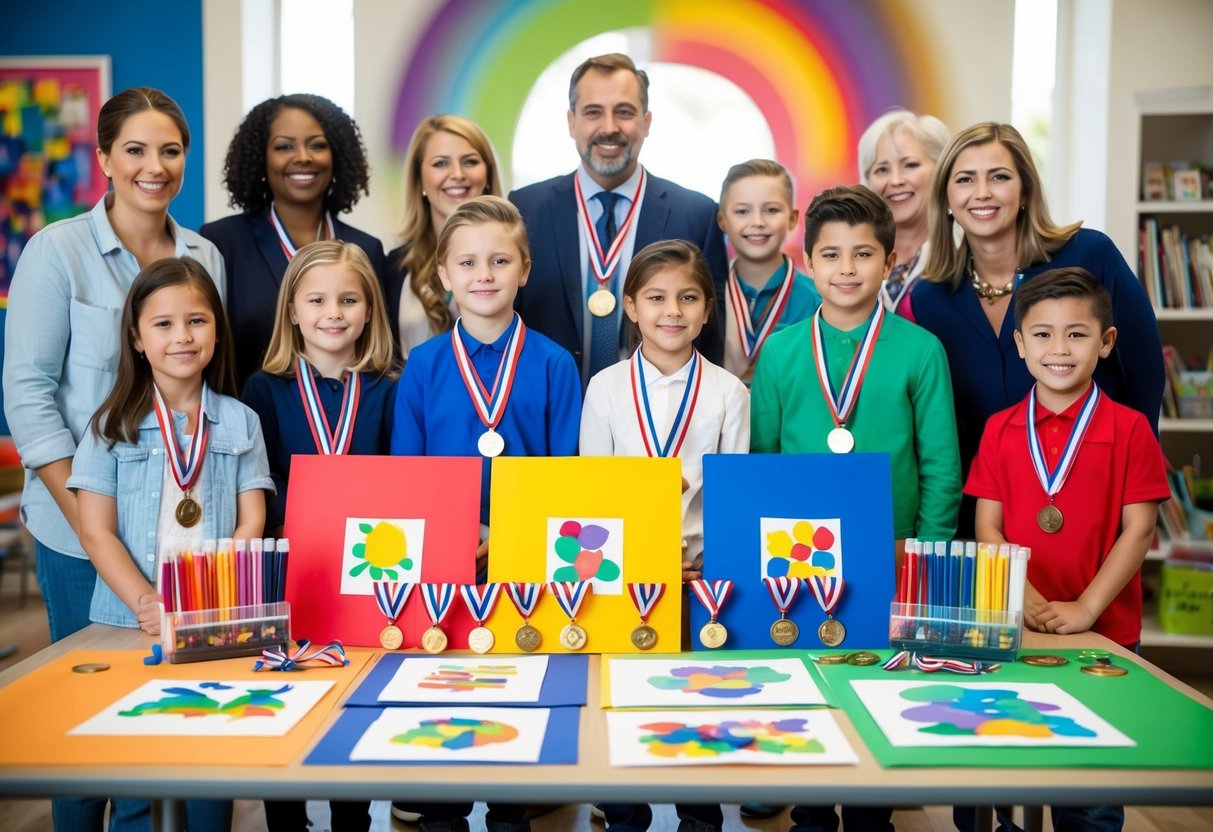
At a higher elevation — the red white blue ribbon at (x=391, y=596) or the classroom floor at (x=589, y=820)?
the red white blue ribbon at (x=391, y=596)

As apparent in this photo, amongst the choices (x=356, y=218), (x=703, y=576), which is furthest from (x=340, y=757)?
(x=356, y=218)

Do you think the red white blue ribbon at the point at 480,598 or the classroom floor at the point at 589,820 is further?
the classroom floor at the point at 589,820

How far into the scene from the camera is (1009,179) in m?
2.76

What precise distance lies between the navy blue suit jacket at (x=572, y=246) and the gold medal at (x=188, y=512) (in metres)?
1.29

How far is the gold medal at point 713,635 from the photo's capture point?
205 cm

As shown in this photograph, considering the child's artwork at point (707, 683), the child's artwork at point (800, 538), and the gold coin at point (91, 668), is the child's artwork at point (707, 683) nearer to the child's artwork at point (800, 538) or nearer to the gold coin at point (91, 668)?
the child's artwork at point (800, 538)

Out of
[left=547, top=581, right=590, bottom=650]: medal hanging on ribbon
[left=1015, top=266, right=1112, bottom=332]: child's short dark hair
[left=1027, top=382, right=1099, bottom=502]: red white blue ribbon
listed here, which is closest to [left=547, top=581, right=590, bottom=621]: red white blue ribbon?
[left=547, top=581, right=590, bottom=650]: medal hanging on ribbon

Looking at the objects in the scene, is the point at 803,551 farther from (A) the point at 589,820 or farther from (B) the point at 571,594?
(A) the point at 589,820

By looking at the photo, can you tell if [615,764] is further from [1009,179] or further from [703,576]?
[1009,179]

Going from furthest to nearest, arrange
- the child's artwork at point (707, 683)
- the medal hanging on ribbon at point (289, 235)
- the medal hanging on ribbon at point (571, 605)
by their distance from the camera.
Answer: the medal hanging on ribbon at point (289, 235) < the medal hanging on ribbon at point (571, 605) < the child's artwork at point (707, 683)

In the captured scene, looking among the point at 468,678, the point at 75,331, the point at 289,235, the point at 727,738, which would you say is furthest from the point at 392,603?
the point at 289,235

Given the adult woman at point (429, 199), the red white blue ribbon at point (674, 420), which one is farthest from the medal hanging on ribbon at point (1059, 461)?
the adult woman at point (429, 199)

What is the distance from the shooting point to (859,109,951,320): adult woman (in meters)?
3.60

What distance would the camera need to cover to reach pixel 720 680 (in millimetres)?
1892
